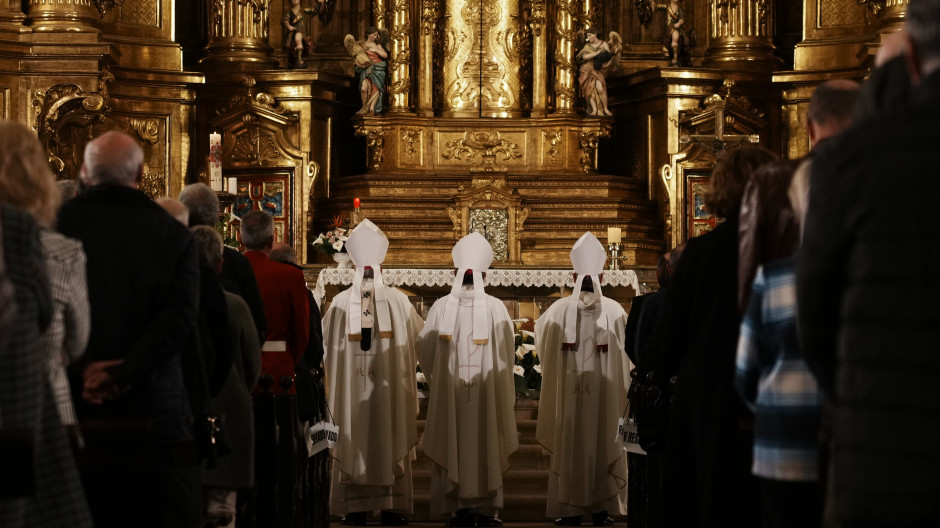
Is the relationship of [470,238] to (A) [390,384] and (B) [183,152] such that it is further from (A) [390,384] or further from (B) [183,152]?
(B) [183,152]

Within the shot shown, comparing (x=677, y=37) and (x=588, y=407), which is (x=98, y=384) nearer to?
(x=588, y=407)

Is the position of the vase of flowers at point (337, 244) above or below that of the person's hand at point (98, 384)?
above

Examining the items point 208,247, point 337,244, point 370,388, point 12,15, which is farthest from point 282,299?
point 12,15

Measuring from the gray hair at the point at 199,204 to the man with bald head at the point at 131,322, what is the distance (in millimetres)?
1334

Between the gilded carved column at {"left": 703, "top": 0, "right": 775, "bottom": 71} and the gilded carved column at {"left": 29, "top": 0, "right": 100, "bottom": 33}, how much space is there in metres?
7.33

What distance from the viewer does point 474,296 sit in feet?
34.6

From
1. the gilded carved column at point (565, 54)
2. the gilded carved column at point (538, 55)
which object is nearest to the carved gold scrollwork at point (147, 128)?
the gilded carved column at point (538, 55)

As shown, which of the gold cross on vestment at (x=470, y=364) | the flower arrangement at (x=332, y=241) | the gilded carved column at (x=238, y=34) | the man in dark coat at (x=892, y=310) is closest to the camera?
the man in dark coat at (x=892, y=310)

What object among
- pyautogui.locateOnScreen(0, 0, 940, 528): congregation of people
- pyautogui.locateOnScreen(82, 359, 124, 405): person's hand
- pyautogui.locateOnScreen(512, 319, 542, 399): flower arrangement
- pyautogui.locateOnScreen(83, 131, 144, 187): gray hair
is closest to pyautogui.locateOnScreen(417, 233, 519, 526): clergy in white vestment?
pyautogui.locateOnScreen(0, 0, 940, 528): congregation of people

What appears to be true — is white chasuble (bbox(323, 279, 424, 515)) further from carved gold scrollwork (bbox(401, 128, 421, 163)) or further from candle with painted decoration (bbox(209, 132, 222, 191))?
carved gold scrollwork (bbox(401, 128, 421, 163))

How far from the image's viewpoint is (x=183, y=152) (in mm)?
17016

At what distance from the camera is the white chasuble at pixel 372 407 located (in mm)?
10539

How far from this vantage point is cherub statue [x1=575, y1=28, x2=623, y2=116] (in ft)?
58.6

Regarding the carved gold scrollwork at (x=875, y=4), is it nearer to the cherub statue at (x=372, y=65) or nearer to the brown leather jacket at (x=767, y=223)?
Answer: the cherub statue at (x=372, y=65)
